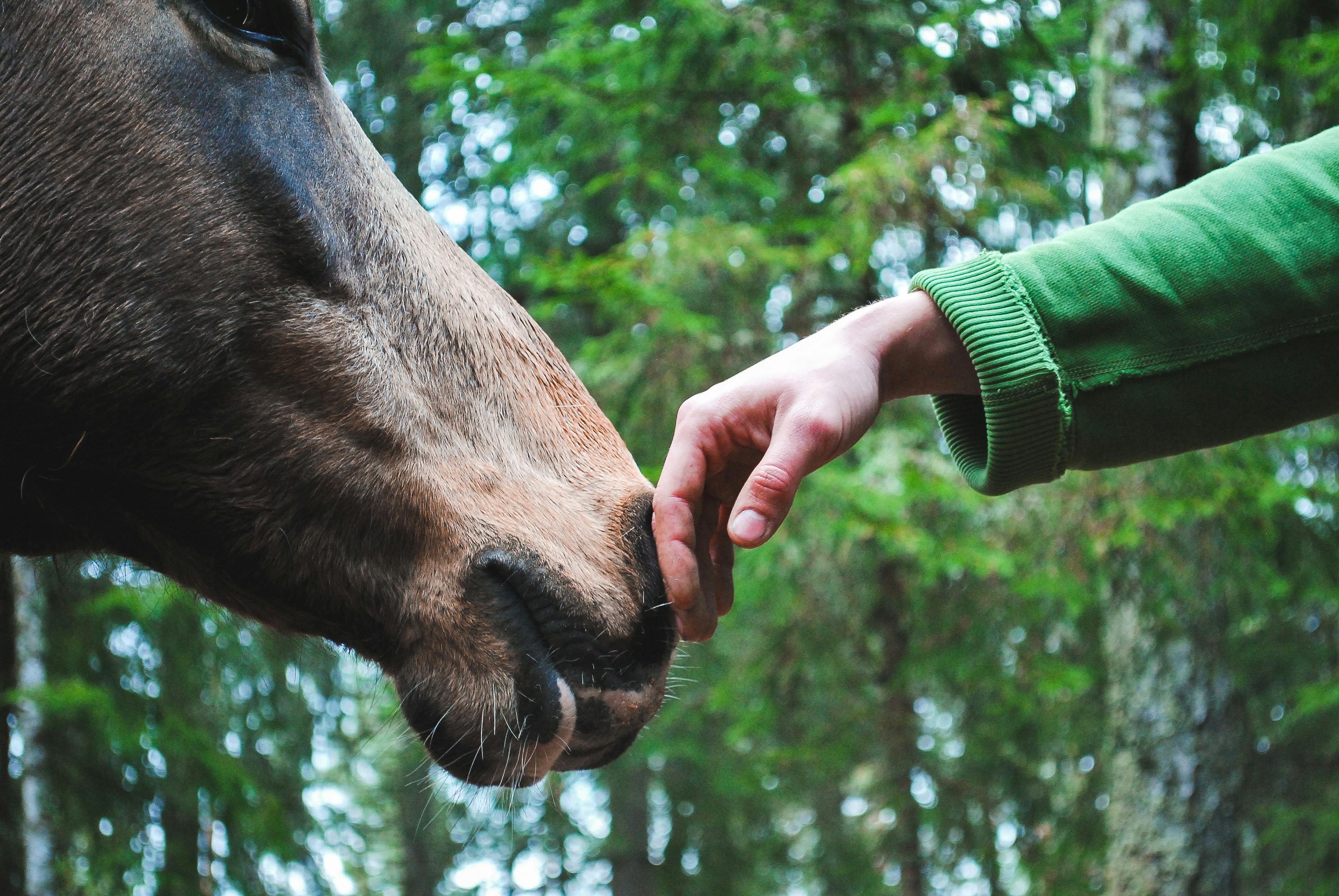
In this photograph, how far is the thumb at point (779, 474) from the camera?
1441 millimetres

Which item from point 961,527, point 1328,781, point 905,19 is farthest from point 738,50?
point 1328,781

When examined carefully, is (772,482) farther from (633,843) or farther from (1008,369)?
(633,843)

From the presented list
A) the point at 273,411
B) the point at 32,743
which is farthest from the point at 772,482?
the point at 32,743

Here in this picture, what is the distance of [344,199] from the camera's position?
A: 173cm

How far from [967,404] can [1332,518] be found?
5.88 metres

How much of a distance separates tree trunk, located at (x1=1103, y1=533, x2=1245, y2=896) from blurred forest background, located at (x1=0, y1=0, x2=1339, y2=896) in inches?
0.8

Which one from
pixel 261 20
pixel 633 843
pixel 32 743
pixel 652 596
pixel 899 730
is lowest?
pixel 633 843

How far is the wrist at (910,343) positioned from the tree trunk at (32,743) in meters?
4.15

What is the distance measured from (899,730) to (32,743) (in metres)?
5.59

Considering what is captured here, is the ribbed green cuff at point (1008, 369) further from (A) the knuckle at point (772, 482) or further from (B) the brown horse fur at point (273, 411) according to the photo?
(B) the brown horse fur at point (273, 411)

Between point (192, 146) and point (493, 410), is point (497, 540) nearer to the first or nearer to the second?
point (493, 410)

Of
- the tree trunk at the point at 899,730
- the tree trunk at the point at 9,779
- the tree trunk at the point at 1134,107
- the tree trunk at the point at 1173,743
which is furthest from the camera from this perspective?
the tree trunk at the point at 899,730

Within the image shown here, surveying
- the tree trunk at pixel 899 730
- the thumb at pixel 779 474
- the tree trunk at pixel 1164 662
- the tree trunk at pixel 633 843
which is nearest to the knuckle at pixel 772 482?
the thumb at pixel 779 474

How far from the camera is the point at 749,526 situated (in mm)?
1451
